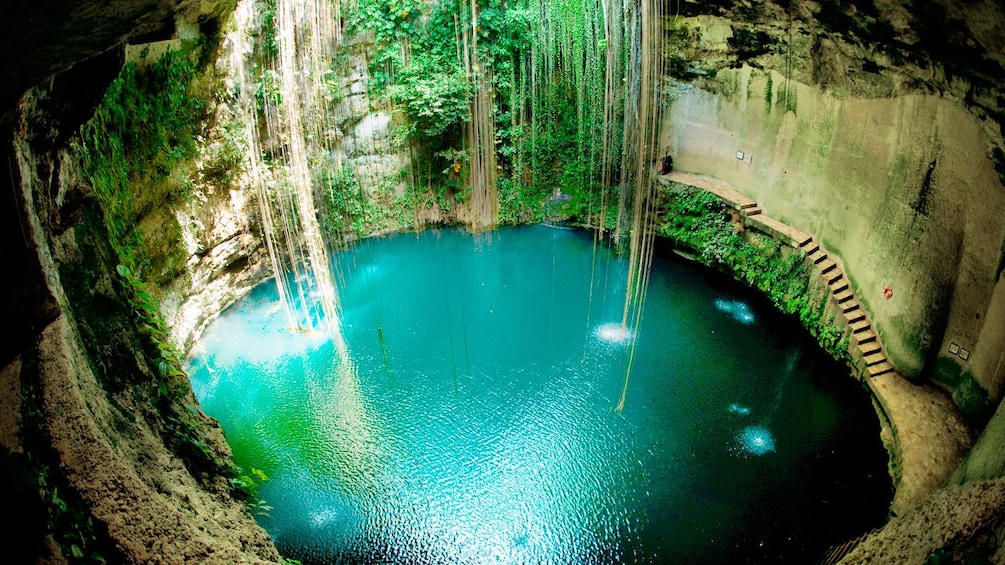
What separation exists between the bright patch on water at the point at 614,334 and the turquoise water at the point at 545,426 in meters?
0.03

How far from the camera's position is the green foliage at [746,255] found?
27.3ft

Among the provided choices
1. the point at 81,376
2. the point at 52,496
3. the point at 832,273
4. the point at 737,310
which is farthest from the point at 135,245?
the point at 832,273

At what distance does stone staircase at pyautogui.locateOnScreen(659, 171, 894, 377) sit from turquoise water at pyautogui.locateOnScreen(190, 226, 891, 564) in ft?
1.57

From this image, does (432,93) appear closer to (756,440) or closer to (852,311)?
(852,311)

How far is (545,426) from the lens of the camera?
702 centimetres

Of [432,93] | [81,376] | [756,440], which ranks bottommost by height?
[756,440]

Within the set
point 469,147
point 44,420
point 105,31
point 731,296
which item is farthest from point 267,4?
point 731,296

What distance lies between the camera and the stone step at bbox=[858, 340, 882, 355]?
737cm

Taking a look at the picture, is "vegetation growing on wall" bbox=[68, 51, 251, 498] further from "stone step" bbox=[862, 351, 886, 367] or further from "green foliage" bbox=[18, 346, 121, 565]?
"stone step" bbox=[862, 351, 886, 367]

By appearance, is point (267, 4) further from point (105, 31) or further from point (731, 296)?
point (731, 296)

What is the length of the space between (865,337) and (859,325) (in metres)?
0.20

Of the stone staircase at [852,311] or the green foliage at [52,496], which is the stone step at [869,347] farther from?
the green foliage at [52,496]

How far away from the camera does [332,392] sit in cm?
769

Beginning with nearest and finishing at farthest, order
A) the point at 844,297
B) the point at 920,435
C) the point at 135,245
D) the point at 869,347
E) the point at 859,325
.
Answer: the point at 920,435, the point at 135,245, the point at 869,347, the point at 859,325, the point at 844,297
